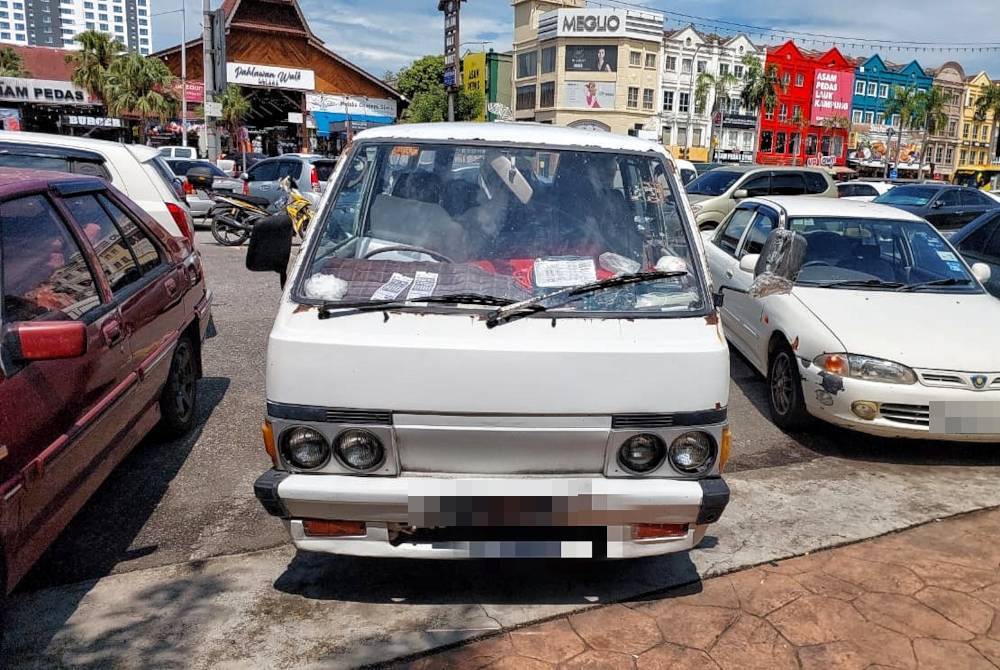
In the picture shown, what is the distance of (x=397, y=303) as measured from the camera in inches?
116

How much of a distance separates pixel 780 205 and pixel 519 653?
507cm

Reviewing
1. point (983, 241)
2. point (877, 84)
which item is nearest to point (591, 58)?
point (877, 84)

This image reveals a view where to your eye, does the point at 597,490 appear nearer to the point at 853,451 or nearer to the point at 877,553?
the point at 877,553

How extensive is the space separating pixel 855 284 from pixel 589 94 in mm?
62069

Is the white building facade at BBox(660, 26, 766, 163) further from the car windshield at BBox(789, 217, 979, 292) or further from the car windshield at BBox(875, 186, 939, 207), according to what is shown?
the car windshield at BBox(789, 217, 979, 292)

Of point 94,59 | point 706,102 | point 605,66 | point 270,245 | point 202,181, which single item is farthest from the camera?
point 706,102

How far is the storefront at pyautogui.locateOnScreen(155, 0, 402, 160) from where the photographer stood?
41688 mm

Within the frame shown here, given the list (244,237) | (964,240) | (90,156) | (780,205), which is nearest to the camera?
(90,156)

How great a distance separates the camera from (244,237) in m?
14.3

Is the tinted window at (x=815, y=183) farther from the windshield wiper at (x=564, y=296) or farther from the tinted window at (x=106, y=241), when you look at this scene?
the tinted window at (x=106, y=241)

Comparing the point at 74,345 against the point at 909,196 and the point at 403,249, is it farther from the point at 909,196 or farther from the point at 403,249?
the point at 909,196

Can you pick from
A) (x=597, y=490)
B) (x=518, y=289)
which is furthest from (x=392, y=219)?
(x=597, y=490)

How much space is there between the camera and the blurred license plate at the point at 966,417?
184 inches

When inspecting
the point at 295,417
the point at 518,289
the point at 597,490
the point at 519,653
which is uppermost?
the point at 518,289
